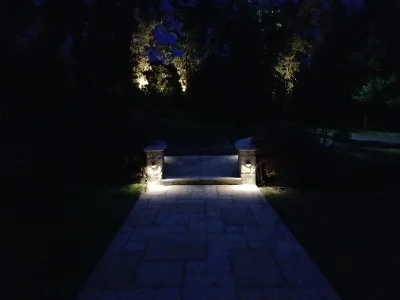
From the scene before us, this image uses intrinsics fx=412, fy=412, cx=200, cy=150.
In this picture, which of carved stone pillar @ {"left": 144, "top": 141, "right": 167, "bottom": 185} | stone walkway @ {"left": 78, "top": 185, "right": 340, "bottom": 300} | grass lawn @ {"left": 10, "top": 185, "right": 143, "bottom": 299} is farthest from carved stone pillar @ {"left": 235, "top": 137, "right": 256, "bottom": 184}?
grass lawn @ {"left": 10, "top": 185, "right": 143, "bottom": 299}

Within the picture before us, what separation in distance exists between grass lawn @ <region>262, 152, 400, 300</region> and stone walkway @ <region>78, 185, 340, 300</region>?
0.20 metres

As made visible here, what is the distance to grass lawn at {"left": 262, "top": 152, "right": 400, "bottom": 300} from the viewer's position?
3.75 meters

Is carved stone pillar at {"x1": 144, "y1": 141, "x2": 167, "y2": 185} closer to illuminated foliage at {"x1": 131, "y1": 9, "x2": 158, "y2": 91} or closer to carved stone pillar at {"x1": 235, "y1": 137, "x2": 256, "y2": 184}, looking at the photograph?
carved stone pillar at {"x1": 235, "y1": 137, "x2": 256, "y2": 184}

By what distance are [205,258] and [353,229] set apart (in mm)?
2101

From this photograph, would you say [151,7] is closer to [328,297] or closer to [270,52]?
[270,52]

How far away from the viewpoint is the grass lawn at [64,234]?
3.78 metres

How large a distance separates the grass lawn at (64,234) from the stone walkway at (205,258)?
0.17 m

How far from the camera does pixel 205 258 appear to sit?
14.3 ft

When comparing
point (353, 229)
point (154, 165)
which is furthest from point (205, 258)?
point (154, 165)

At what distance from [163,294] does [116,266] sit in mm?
843

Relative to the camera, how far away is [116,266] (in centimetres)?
417

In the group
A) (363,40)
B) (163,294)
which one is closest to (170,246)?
(163,294)

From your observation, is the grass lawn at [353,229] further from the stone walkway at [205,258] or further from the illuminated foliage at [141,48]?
the illuminated foliage at [141,48]

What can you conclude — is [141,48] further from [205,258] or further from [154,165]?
[205,258]
